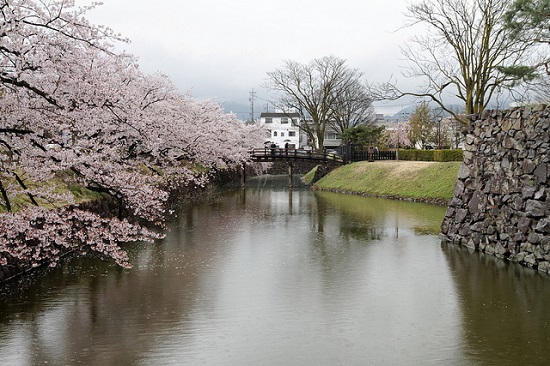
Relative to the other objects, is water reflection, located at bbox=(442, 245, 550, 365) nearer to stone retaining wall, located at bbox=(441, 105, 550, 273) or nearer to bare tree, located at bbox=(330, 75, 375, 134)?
stone retaining wall, located at bbox=(441, 105, 550, 273)

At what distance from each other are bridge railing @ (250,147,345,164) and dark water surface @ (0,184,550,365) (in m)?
31.9

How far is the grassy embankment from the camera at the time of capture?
33.4 m

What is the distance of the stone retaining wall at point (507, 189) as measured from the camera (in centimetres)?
1342

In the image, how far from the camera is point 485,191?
52.8ft

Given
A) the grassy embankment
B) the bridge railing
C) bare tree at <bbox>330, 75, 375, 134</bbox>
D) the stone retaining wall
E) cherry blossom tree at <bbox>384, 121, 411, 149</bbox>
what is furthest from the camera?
cherry blossom tree at <bbox>384, 121, 411, 149</bbox>

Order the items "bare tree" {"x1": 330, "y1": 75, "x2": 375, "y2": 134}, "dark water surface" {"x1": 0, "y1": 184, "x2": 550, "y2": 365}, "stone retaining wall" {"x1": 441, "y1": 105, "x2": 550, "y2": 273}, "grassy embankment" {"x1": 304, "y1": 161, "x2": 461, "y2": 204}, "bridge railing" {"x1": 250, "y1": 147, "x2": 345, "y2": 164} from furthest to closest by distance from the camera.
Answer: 1. "bare tree" {"x1": 330, "y1": 75, "x2": 375, "y2": 134}
2. "bridge railing" {"x1": 250, "y1": 147, "x2": 345, "y2": 164}
3. "grassy embankment" {"x1": 304, "y1": 161, "x2": 461, "y2": 204}
4. "stone retaining wall" {"x1": 441, "y1": 105, "x2": 550, "y2": 273}
5. "dark water surface" {"x1": 0, "y1": 184, "x2": 550, "y2": 365}

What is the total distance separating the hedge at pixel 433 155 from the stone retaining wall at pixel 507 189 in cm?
2229

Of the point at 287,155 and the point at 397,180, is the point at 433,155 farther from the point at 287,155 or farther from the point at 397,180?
the point at 287,155

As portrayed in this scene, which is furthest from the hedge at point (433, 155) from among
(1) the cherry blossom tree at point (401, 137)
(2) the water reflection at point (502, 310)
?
(1) the cherry blossom tree at point (401, 137)

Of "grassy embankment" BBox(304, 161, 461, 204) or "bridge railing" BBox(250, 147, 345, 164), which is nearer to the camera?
"grassy embankment" BBox(304, 161, 461, 204)

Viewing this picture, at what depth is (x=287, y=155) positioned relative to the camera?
5078 cm

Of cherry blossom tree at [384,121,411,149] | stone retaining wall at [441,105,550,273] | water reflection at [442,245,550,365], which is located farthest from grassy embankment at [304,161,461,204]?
cherry blossom tree at [384,121,411,149]

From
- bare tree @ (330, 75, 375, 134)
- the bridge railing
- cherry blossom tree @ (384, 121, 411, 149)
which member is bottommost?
the bridge railing

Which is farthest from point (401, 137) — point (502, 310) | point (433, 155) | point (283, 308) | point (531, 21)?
point (283, 308)
